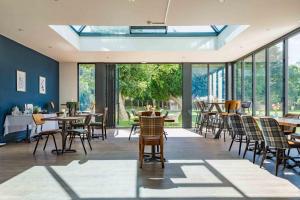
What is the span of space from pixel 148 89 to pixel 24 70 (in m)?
6.16

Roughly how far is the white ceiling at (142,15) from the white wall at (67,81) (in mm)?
3825

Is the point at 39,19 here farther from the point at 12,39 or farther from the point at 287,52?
the point at 287,52

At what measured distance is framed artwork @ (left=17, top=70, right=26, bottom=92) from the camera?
333 inches

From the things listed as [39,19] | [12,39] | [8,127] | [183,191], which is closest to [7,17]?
[39,19]

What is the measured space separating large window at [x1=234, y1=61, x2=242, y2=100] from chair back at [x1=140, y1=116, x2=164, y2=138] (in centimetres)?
728

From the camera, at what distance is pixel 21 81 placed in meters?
8.65

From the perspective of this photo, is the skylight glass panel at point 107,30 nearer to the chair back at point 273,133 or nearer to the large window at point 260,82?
the large window at point 260,82

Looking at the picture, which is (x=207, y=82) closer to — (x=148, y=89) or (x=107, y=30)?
(x=148, y=89)

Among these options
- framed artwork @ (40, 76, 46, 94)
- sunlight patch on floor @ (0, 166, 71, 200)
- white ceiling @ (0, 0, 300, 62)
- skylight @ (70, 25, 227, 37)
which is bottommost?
sunlight patch on floor @ (0, 166, 71, 200)

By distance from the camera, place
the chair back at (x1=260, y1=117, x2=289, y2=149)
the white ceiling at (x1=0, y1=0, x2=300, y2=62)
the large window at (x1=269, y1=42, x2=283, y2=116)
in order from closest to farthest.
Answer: the chair back at (x1=260, y1=117, x2=289, y2=149)
the white ceiling at (x1=0, y1=0, x2=300, y2=62)
the large window at (x1=269, y1=42, x2=283, y2=116)

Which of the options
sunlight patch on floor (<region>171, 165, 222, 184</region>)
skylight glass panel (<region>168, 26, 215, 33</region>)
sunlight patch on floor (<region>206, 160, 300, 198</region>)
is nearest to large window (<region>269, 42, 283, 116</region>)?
skylight glass panel (<region>168, 26, 215, 33</region>)

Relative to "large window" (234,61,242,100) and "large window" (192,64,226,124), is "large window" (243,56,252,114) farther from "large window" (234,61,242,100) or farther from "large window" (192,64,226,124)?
"large window" (192,64,226,124)

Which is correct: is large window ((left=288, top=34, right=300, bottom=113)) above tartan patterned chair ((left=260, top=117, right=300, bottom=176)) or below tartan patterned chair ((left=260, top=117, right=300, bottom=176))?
above

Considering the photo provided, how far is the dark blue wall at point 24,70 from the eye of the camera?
25.2 feet
